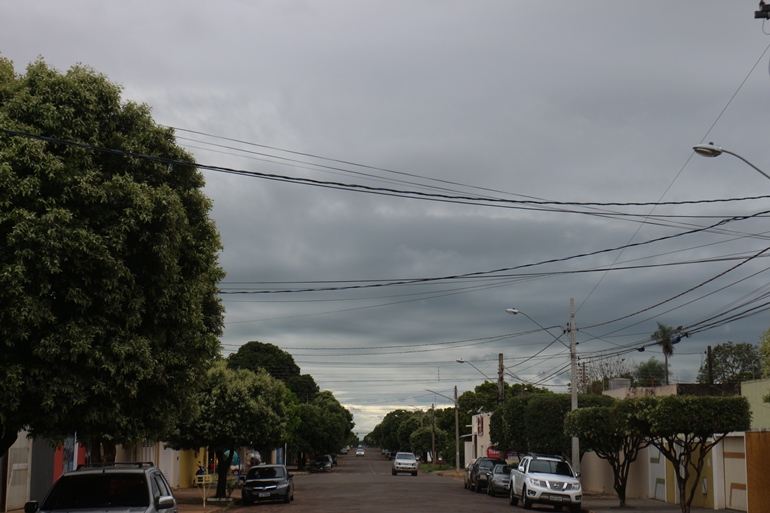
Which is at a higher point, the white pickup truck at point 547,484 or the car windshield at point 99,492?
the car windshield at point 99,492

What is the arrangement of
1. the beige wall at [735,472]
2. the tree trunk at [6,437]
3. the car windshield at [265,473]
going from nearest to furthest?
the tree trunk at [6,437] → the beige wall at [735,472] → the car windshield at [265,473]

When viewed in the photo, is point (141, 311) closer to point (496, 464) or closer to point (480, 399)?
point (496, 464)

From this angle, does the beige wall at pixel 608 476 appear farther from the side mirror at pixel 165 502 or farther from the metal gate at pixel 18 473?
the side mirror at pixel 165 502

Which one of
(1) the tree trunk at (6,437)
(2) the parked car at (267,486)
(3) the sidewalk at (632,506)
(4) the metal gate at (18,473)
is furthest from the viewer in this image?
(2) the parked car at (267,486)

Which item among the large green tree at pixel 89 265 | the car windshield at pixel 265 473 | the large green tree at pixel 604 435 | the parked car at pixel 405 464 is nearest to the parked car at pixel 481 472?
the large green tree at pixel 604 435

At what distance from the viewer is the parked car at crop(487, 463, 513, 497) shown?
126 feet

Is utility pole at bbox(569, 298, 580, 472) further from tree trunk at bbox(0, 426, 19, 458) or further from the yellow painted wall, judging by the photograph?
tree trunk at bbox(0, 426, 19, 458)

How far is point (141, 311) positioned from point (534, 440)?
28.2m

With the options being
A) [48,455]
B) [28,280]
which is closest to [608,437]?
[48,455]

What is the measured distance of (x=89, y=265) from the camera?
1324cm

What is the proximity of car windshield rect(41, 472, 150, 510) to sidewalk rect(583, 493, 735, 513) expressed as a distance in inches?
767

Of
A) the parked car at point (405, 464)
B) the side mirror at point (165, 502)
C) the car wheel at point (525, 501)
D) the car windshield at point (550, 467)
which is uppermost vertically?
the side mirror at point (165, 502)

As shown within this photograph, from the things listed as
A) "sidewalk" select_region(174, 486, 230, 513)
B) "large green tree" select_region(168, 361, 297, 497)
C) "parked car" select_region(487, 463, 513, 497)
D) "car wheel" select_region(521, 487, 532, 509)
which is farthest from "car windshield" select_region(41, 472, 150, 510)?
"parked car" select_region(487, 463, 513, 497)

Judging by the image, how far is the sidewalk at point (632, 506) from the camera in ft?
92.4
